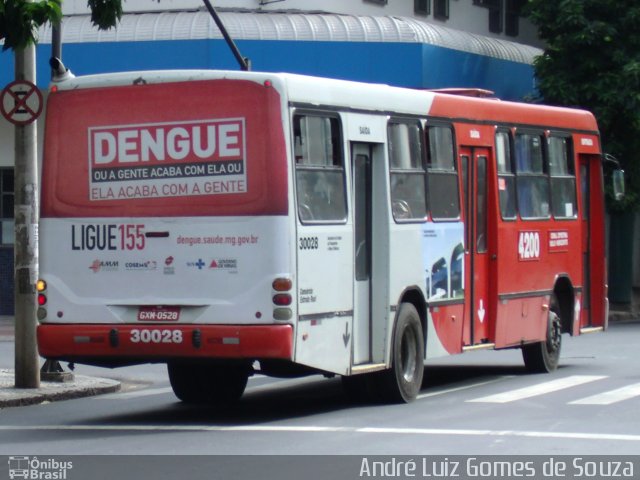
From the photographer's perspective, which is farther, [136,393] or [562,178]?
[562,178]

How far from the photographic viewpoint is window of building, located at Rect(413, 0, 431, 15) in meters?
32.0

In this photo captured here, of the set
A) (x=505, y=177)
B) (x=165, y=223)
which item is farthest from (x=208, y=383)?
(x=505, y=177)

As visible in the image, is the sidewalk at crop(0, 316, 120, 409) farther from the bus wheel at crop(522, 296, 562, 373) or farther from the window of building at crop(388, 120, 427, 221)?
the bus wheel at crop(522, 296, 562, 373)

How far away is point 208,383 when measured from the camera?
→ 14.6m

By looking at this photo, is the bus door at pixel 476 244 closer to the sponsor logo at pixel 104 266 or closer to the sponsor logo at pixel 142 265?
the sponsor logo at pixel 142 265

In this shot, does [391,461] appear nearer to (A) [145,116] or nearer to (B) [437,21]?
(A) [145,116]

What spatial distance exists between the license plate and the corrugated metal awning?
13.8 meters

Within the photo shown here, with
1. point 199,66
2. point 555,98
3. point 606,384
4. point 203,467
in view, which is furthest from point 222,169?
point 555,98

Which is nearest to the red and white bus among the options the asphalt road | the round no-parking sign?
the asphalt road

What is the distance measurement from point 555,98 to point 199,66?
8.66m

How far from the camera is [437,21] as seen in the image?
108 feet

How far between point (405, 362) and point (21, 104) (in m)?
4.87

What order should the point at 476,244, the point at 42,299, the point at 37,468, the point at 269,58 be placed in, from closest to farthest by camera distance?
the point at 37,468
the point at 42,299
the point at 476,244
the point at 269,58

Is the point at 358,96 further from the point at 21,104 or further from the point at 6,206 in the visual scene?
the point at 6,206
